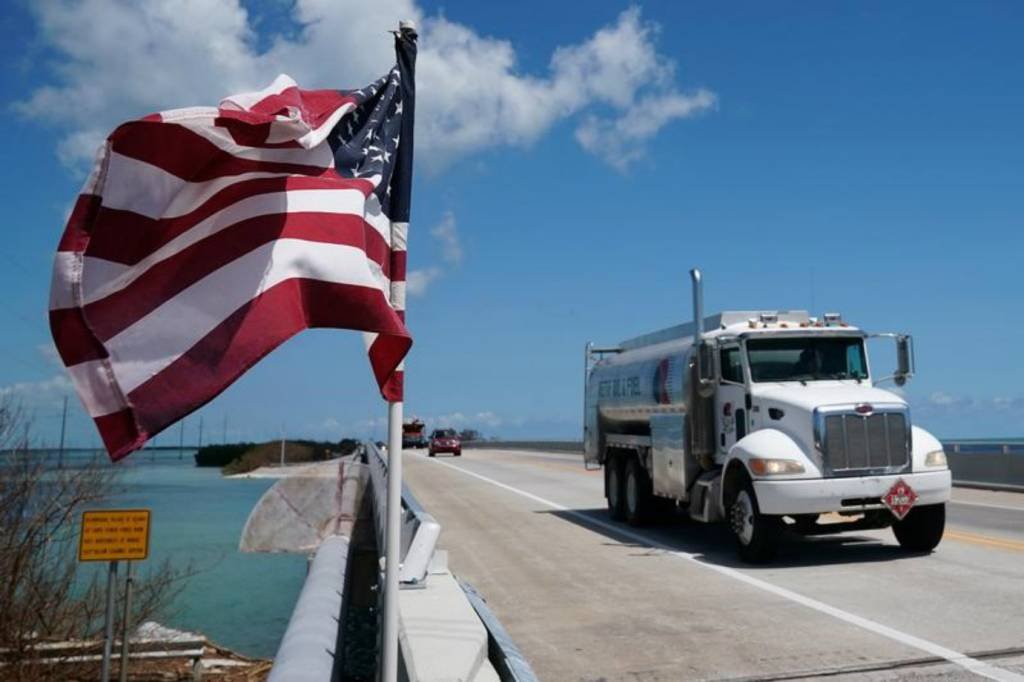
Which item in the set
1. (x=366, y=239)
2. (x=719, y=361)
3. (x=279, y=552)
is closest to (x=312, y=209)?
(x=366, y=239)

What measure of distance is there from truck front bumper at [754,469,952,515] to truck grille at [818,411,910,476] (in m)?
0.15

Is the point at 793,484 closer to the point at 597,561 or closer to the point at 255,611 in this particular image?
the point at 597,561

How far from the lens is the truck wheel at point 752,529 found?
37.2 feet

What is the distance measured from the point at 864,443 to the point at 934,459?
3.41 ft

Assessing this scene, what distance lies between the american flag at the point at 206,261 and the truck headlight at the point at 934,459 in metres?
9.15

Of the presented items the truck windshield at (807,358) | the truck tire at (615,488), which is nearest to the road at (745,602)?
the truck tire at (615,488)

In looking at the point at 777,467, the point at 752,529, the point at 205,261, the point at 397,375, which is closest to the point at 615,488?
the point at 752,529

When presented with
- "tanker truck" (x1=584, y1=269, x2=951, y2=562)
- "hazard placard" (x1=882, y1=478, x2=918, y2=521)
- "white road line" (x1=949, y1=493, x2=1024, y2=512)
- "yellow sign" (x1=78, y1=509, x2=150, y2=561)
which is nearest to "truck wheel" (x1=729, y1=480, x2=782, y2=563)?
"tanker truck" (x1=584, y1=269, x2=951, y2=562)

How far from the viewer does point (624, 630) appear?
8.26 metres

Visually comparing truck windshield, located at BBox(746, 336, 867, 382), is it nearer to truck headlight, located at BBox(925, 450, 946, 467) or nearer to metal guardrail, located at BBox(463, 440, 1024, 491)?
truck headlight, located at BBox(925, 450, 946, 467)

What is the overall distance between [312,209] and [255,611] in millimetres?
14673

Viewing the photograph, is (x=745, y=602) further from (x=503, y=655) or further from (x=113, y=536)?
(x=113, y=536)

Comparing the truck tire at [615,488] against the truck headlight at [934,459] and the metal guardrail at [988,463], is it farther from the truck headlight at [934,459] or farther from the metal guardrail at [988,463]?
the metal guardrail at [988,463]

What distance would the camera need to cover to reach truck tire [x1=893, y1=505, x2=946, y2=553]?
1192cm
